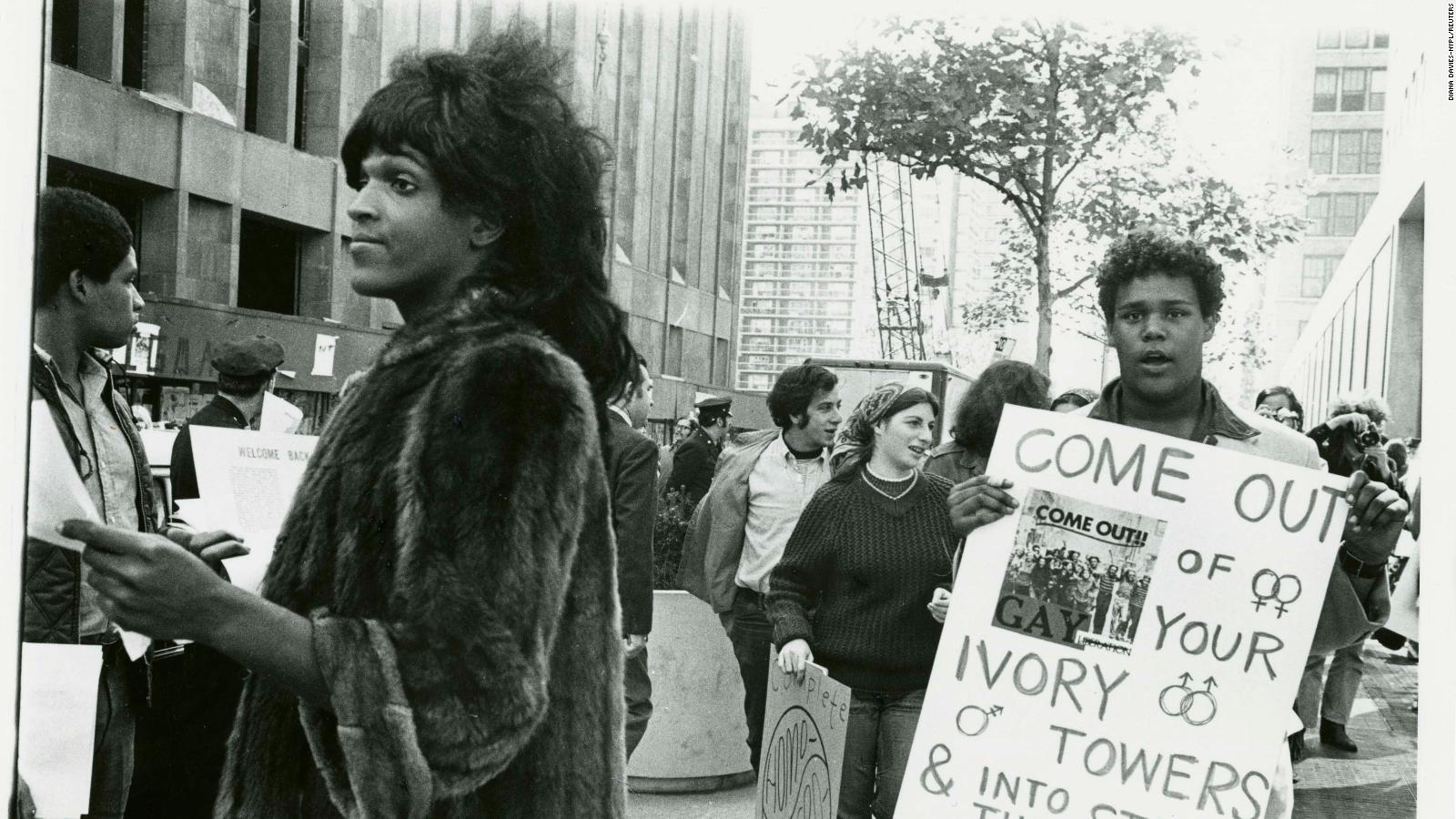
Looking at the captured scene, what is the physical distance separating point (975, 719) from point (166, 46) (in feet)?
12.6

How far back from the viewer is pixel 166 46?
4.82 metres

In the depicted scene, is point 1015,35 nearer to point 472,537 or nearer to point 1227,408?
point 1227,408

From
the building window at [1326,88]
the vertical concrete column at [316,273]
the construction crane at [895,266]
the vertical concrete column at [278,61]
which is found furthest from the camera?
the construction crane at [895,266]

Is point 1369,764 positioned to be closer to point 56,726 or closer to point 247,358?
point 247,358

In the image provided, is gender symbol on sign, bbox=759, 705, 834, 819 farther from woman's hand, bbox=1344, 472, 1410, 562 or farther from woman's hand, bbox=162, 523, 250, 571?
woman's hand, bbox=162, 523, 250, 571

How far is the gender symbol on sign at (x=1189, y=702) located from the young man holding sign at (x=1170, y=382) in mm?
274

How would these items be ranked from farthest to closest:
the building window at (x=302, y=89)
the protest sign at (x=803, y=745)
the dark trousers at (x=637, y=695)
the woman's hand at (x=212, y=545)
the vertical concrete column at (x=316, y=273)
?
the vertical concrete column at (x=316, y=273), the building window at (x=302, y=89), the dark trousers at (x=637, y=695), the protest sign at (x=803, y=745), the woman's hand at (x=212, y=545)

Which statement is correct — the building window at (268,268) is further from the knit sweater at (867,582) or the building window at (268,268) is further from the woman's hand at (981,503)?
the woman's hand at (981,503)

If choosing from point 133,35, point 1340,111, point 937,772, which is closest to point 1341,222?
point 1340,111

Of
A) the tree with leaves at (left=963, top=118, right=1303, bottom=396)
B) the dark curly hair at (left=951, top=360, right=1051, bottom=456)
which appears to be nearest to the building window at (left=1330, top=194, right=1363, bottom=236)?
the tree with leaves at (left=963, top=118, right=1303, bottom=396)

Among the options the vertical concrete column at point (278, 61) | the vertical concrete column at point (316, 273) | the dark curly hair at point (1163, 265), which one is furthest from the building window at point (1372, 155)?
the vertical concrete column at point (316, 273)

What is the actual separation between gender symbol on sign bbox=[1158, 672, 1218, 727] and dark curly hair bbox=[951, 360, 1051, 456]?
2520 mm

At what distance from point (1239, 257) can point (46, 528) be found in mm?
7259

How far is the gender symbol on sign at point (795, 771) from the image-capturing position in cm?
413
